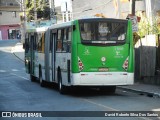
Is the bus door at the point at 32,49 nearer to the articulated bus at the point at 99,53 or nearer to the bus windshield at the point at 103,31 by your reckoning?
the articulated bus at the point at 99,53

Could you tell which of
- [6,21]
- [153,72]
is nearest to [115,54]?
[153,72]

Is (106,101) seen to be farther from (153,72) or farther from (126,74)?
(153,72)

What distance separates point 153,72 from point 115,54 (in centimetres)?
491

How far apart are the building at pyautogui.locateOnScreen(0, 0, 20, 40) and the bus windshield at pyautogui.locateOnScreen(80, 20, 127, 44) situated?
4029 inches

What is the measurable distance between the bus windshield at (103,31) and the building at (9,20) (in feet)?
336

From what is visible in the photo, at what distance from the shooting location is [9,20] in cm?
12300

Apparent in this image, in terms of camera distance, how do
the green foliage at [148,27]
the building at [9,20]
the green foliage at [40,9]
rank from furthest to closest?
the building at [9,20] < the green foliage at [40,9] < the green foliage at [148,27]

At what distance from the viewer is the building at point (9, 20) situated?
400 feet

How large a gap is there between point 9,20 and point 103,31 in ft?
344

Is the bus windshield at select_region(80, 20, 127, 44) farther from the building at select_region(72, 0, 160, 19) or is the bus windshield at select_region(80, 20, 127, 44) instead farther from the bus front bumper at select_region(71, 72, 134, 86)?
the building at select_region(72, 0, 160, 19)

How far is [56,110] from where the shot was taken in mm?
15414

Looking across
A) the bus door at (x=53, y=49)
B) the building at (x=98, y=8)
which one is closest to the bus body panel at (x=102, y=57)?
the bus door at (x=53, y=49)

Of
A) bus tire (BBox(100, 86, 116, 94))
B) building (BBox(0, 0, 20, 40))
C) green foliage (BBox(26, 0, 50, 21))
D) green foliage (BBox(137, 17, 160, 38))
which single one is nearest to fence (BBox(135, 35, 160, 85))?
green foliage (BBox(137, 17, 160, 38))

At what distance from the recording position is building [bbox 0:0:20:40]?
122m
